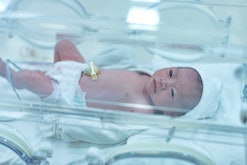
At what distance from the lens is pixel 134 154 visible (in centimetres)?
91

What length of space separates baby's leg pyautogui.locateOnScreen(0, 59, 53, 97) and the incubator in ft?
0.04

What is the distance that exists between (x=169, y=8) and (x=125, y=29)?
0.30 m

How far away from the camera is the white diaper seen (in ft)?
3.90

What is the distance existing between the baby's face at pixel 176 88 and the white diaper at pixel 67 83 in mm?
214

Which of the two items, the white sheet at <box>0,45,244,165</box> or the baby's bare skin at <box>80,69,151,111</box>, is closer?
the white sheet at <box>0,45,244,165</box>

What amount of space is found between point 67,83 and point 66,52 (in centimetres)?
18

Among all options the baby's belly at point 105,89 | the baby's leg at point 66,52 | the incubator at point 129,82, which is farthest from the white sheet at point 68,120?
the baby's leg at point 66,52

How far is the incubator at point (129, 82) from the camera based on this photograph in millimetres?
983

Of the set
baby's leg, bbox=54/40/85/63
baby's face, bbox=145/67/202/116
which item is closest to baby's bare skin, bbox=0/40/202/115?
baby's face, bbox=145/67/202/116

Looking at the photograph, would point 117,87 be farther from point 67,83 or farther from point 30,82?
point 30,82

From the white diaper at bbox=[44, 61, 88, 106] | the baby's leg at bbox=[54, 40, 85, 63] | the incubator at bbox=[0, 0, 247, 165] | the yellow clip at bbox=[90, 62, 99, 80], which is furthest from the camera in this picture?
the baby's leg at bbox=[54, 40, 85, 63]

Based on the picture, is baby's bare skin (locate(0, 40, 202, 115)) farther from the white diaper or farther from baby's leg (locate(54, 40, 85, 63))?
baby's leg (locate(54, 40, 85, 63))

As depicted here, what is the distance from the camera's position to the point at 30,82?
4.12 ft

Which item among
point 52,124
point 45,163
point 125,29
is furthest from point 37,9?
point 45,163
